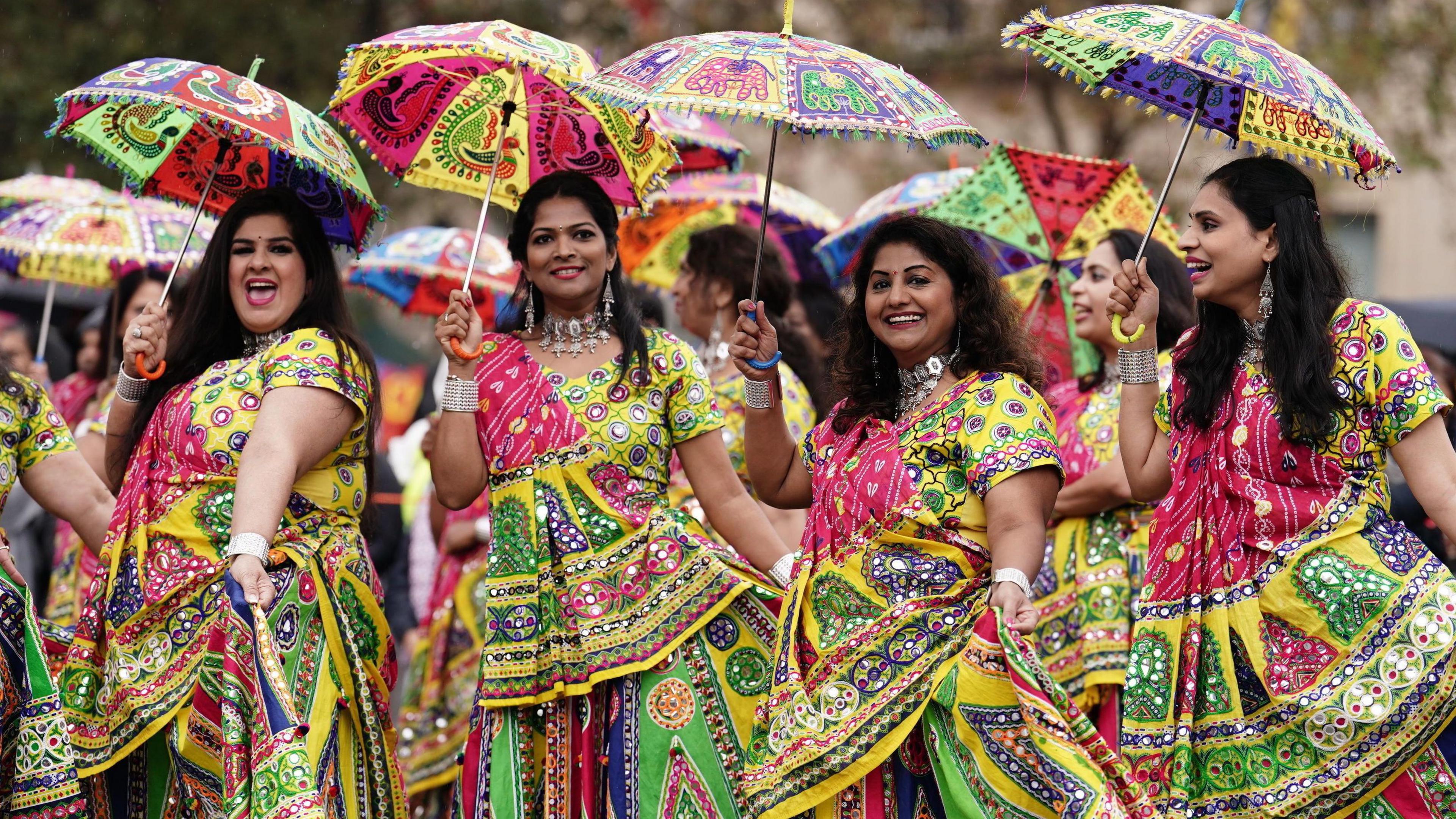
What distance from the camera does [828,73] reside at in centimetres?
466

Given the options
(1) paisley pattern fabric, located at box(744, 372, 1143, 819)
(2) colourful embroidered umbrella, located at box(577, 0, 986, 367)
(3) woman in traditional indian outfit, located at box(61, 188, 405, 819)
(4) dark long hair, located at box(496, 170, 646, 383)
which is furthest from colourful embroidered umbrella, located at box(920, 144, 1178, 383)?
(3) woman in traditional indian outfit, located at box(61, 188, 405, 819)

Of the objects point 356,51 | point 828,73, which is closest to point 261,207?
Result: point 356,51

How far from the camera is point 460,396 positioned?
5.10 m

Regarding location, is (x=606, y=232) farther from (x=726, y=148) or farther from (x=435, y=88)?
(x=726, y=148)

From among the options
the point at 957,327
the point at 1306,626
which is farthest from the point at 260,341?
the point at 1306,626

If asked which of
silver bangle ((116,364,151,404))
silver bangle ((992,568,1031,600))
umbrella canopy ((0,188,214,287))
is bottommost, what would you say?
silver bangle ((992,568,1031,600))

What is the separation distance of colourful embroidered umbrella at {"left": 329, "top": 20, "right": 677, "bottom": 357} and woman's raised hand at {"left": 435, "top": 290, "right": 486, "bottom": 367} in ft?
1.95

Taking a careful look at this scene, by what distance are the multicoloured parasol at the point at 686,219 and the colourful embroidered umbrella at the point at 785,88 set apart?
3.09 metres

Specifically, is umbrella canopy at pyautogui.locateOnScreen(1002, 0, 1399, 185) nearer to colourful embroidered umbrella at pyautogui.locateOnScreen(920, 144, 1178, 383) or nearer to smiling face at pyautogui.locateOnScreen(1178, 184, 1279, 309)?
smiling face at pyautogui.locateOnScreen(1178, 184, 1279, 309)

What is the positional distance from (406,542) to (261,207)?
500cm

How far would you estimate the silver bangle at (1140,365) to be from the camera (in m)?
4.89

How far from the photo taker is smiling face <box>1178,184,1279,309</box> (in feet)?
15.4

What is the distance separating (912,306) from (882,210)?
3125mm

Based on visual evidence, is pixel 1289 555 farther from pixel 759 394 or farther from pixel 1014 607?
pixel 759 394
